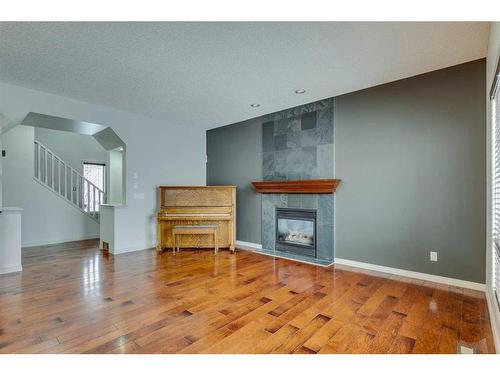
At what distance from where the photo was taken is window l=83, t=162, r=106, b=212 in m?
6.41

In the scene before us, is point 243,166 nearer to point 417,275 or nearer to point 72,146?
point 417,275

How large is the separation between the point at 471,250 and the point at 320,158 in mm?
2128

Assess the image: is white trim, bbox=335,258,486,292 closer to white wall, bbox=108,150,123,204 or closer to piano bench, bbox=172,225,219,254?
piano bench, bbox=172,225,219,254

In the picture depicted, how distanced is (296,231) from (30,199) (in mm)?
5252

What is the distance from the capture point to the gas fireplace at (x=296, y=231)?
4113mm

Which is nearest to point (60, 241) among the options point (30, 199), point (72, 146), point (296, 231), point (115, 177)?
point (30, 199)

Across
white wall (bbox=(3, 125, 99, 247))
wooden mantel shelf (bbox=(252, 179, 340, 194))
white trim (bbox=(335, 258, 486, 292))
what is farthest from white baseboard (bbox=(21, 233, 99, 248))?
white trim (bbox=(335, 258, 486, 292))

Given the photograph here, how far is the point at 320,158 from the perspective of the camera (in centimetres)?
404

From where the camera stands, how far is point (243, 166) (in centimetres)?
515

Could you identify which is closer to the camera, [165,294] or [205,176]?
[165,294]

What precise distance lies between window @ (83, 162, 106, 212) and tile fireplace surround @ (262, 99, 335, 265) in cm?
449
